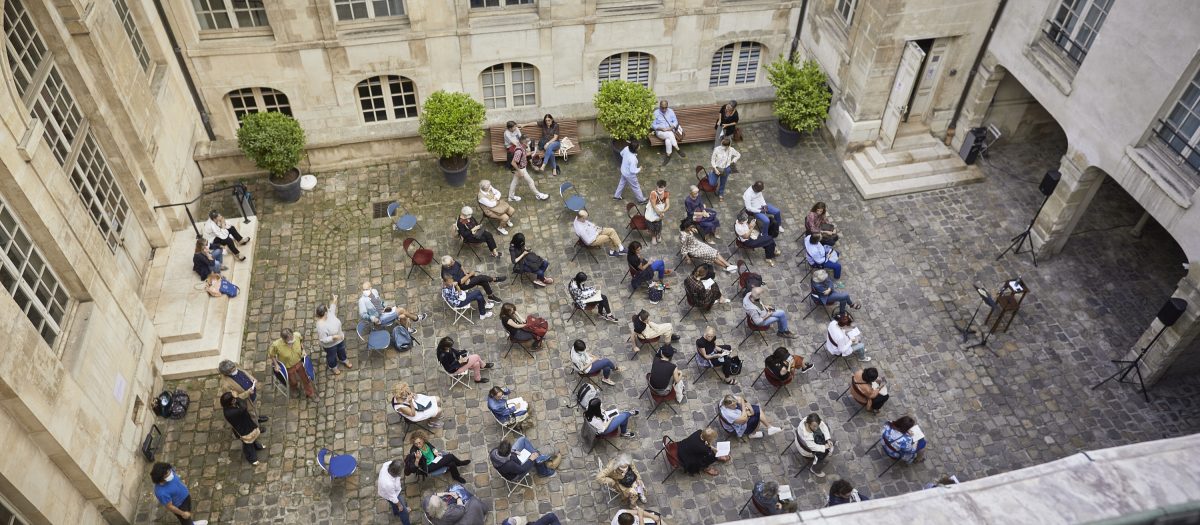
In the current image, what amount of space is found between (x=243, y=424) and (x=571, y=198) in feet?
29.2

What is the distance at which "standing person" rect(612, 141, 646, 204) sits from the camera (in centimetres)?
1955

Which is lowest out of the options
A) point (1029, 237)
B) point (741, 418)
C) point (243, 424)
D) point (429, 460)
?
point (243, 424)

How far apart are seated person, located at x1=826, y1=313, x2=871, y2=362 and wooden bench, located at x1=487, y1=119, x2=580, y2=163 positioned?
293 inches

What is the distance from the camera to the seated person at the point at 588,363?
1539 cm

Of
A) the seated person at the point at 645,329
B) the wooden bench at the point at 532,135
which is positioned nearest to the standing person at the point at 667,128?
the wooden bench at the point at 532,135

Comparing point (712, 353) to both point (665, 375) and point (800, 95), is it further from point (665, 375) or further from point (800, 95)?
point (800, 95)

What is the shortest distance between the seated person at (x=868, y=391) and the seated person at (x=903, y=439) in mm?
783

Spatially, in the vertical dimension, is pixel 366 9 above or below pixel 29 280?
above

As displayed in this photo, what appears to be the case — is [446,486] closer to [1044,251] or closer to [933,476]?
[933,476]

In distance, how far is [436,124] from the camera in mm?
19359

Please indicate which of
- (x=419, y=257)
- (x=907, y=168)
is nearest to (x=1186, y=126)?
(x=907, y=168)

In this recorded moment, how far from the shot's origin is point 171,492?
1317cm

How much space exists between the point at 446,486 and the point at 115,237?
8203 mm

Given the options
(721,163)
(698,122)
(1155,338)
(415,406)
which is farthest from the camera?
(698,122)
